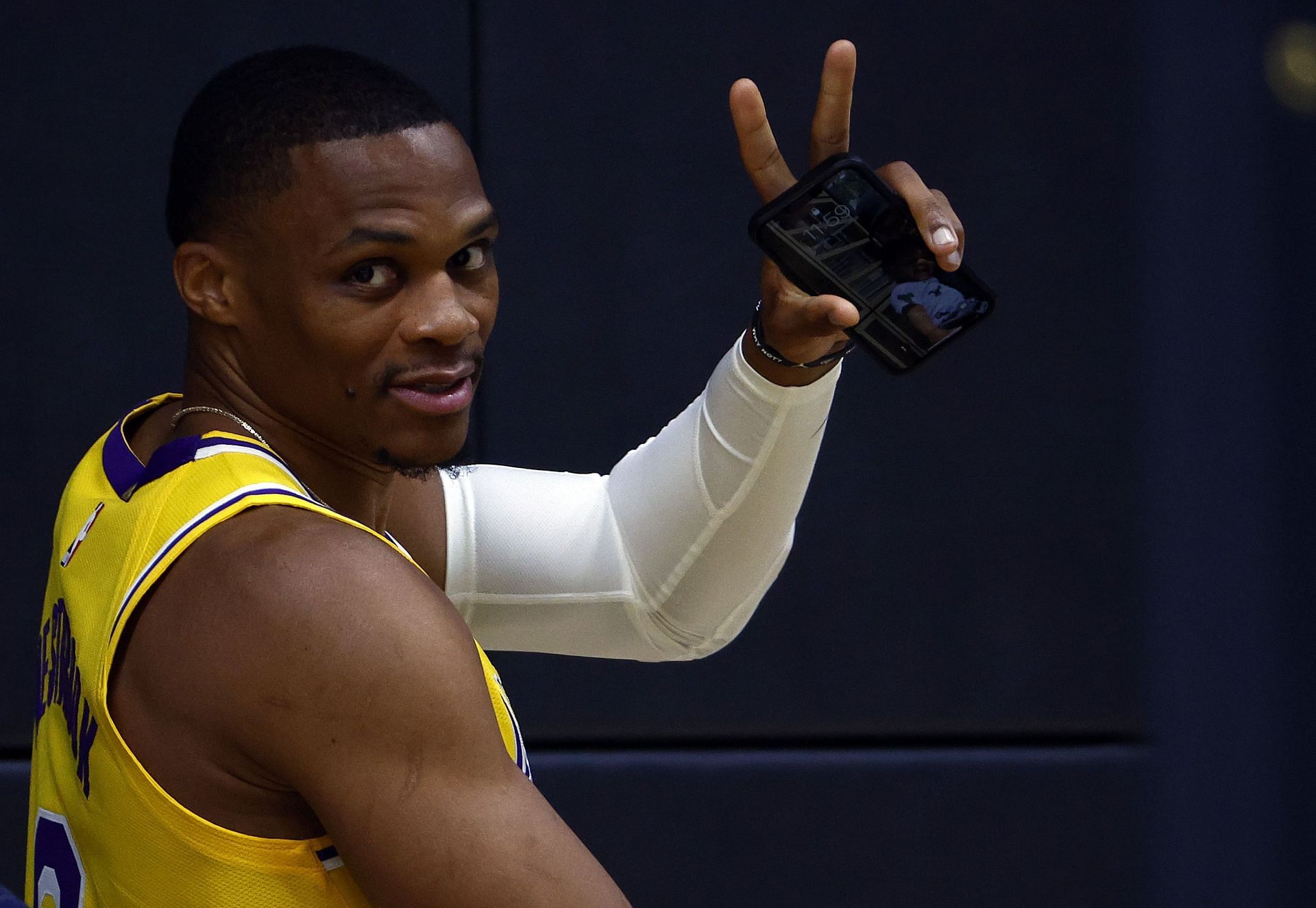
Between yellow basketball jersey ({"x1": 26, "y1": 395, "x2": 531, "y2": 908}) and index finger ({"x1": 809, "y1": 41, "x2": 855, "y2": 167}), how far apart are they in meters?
0.47

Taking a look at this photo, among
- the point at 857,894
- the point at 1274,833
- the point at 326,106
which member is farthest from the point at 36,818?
the point at 1274,833

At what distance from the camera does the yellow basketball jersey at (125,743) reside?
85 centimetres

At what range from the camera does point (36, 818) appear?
41.0 inches

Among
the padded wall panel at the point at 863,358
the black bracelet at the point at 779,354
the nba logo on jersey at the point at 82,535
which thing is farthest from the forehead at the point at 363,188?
the padded wall panel at the point at 863,358

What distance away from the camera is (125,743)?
33.6 inches

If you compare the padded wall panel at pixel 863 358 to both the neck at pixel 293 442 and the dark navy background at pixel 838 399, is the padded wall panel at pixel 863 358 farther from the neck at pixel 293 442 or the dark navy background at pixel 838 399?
the neck at pixel 293 442

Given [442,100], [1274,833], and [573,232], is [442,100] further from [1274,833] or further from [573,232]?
[1274,833]

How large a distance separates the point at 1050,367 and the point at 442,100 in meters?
0.84

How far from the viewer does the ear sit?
3.37 feet

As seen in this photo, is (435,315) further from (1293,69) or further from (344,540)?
(1293,69)

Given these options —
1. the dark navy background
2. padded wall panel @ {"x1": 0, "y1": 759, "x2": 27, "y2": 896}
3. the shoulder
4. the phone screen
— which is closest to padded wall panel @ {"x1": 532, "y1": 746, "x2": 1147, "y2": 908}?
the dark navy background

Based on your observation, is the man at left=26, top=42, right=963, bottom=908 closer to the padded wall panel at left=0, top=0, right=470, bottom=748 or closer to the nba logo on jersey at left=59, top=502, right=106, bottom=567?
the nba logo on jersey at left=59, top=502, right=106, bottom=567

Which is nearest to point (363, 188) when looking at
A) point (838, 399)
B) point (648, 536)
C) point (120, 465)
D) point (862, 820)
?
point (120, 465)

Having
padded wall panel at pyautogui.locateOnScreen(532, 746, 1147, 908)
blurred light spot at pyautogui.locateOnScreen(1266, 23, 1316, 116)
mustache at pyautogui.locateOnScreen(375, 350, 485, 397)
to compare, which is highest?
blurred light spot at pyautogui.locateOnScreen(1266, 23, 1316, 116)
